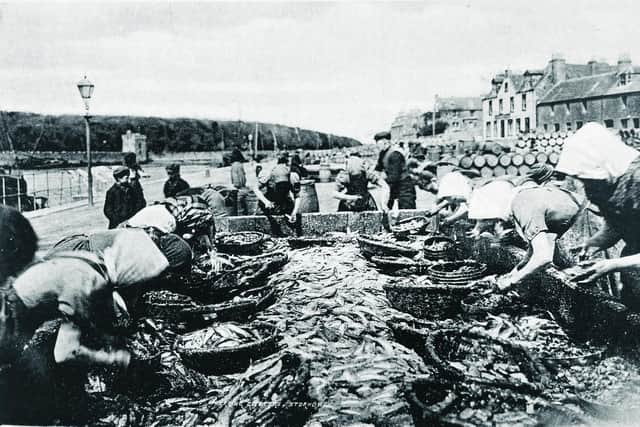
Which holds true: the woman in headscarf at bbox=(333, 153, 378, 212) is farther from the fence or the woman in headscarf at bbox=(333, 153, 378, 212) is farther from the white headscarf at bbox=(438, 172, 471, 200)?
the fence

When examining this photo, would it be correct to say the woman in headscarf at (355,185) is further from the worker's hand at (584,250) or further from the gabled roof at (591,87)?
the worker's hand at (584,250)

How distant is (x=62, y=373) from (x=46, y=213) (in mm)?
1759

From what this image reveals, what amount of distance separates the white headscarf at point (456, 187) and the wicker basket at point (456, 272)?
98cm

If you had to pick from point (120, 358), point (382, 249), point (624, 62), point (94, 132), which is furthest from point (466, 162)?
point (94, 132)

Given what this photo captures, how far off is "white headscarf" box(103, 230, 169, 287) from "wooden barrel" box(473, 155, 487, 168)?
3.01m

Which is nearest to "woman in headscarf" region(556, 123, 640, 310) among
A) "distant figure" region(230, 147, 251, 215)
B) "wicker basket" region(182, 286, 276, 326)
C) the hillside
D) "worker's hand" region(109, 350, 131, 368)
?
"wicker basket" region(182, 286, 276, 326)

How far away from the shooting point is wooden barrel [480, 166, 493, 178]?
4.15 meters

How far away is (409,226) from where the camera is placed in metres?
4.59

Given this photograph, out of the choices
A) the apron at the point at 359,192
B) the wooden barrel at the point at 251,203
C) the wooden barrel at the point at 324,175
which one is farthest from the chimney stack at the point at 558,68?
the wooden barrel at the point at 324,175

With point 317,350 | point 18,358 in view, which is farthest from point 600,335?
point 18,358

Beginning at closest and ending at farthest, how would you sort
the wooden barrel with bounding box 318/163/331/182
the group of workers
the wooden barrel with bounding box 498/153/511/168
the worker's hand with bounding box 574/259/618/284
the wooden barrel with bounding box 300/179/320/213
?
the group of workers
the worker's hand with bounding box 574/259/618/284
the wooden barrel with bounding box 498/153/511/168
the wooden barrel with bounding box 300/179/320/213
the wooden barrel with bounding box 318/163/331/182

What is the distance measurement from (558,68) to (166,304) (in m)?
2.91

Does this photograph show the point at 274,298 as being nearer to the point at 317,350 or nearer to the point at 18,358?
the point at 317,350

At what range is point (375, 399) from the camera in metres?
2.14
